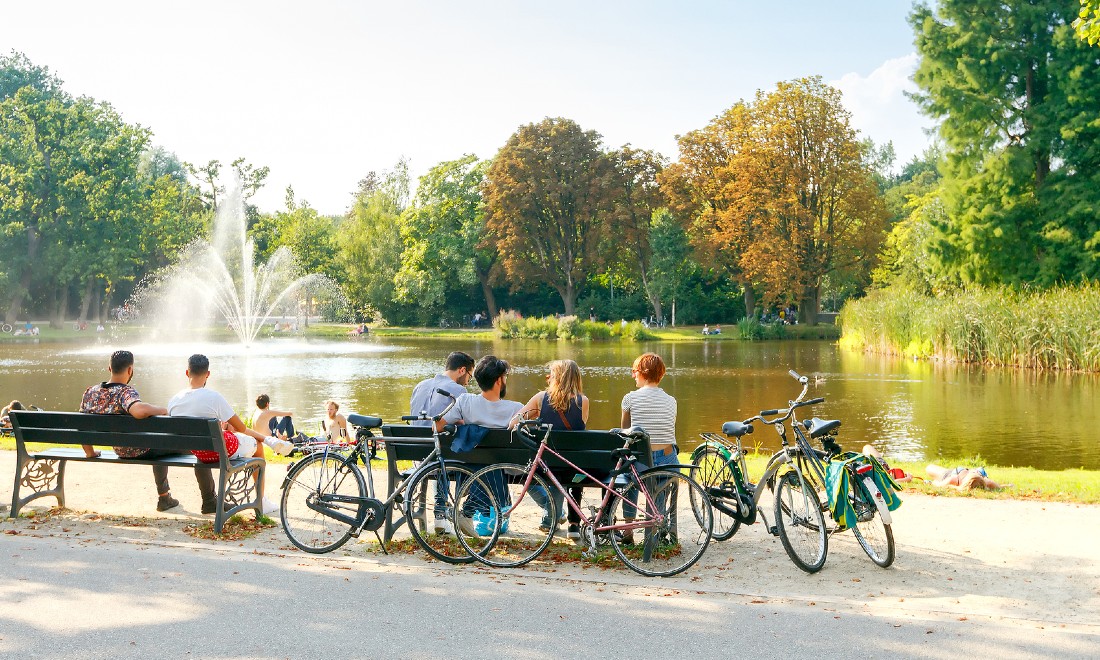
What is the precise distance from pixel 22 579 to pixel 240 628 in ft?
5.41

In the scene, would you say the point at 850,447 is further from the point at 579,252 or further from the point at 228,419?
the point at 579,252

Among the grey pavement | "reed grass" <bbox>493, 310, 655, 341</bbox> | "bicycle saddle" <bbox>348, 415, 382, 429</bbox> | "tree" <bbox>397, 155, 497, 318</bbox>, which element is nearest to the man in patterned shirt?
the grey pavement

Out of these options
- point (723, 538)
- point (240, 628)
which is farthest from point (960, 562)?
point (240, 628)

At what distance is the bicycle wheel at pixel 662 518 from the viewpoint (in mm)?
5840

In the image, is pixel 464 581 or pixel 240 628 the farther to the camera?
pixel 464 581

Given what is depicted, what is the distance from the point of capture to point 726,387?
952 inches

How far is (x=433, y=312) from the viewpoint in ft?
215

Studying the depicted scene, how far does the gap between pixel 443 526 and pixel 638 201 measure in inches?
2029

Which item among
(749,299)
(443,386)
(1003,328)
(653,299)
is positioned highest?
(653,299)

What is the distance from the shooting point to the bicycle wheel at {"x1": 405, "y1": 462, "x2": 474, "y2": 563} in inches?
239

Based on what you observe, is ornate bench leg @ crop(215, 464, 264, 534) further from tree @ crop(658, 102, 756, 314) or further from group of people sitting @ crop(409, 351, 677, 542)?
tree @ crop(658, 102, 756, 314)

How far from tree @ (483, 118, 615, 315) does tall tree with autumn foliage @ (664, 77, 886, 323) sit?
8845 millimetres

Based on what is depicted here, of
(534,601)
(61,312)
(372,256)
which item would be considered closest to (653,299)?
(372,256)

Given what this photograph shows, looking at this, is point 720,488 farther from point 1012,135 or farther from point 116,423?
point 1012,135
